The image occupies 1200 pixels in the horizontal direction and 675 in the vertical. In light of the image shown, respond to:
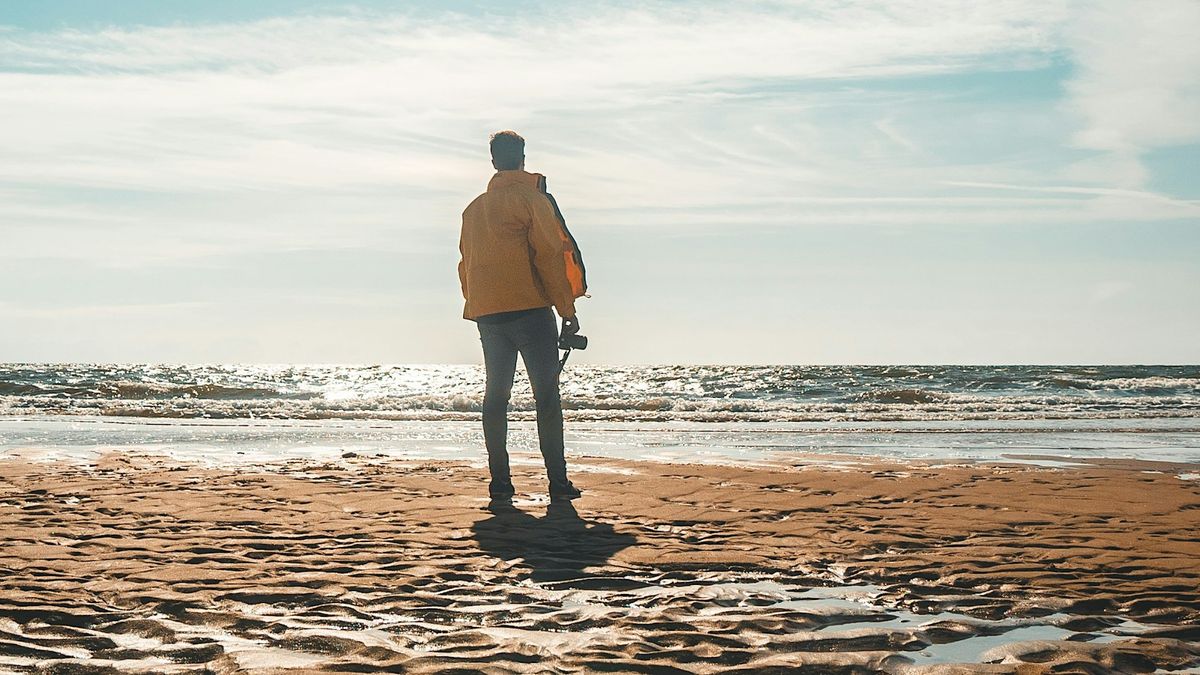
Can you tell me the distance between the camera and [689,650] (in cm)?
261

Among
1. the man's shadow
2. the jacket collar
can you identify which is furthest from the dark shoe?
the jacket collar

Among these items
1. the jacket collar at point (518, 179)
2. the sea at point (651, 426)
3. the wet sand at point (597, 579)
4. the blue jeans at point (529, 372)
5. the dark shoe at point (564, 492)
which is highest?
the jacket collar at point (518, 179)

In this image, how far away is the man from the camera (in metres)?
5.31

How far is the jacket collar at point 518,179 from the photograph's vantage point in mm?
5410

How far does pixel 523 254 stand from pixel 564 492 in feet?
4.14

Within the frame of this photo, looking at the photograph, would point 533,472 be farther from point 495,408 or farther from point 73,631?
point 73,631

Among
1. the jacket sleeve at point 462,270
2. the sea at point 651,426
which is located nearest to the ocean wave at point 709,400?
the sea at point 651,426

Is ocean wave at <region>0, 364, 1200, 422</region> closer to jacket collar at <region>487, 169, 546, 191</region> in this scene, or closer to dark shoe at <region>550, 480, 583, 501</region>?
dark shoe at <region>550, 480, 583, 501</region>

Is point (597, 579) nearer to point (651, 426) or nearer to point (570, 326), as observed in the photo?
point (570, 326)

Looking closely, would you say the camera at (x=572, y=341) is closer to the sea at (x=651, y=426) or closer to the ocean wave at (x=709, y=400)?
the sea at (x=651, y=426)

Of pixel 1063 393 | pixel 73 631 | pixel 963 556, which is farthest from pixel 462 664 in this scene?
pixel 1063 393

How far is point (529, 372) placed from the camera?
5406 millimetres

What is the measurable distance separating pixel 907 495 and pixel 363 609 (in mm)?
3556

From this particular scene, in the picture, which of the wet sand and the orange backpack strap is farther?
the orange backpack strap
